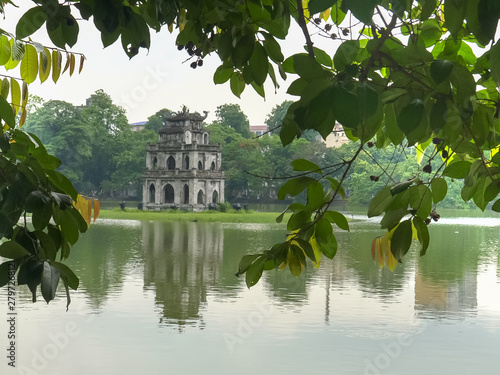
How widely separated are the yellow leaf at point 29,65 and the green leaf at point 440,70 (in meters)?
0.79

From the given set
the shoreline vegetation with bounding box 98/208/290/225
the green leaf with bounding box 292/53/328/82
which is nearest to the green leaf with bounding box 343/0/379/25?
Answer: the green leaf with bounding box 292/53/328/82

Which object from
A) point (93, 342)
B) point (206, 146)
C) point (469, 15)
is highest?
point (206, 146)

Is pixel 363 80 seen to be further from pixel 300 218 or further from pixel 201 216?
pixel 201 216

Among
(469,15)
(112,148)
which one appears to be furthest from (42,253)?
(112,148)

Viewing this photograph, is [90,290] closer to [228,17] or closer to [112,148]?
[228,17]

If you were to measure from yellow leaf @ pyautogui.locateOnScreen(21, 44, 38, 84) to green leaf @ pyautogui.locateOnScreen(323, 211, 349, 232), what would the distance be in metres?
0.59

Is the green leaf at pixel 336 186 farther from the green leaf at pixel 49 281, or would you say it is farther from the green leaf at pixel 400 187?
the green leaf at pixel 49 281

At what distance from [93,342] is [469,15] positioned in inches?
192

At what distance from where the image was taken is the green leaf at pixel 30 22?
2.87 feet

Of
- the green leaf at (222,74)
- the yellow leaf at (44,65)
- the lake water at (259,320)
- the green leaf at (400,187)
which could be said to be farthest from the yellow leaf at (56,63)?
the lake water at (259,320)

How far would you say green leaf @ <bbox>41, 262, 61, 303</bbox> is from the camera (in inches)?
34.2

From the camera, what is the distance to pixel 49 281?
884 mm

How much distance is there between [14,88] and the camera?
50.8 inches

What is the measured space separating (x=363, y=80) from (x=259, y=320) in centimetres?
552
